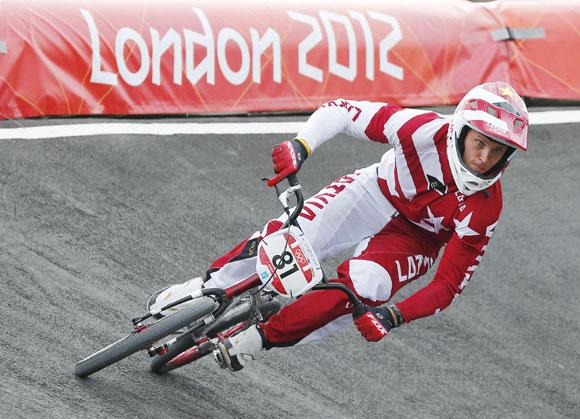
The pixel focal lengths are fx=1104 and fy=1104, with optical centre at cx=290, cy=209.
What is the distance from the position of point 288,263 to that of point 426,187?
3.21 feet

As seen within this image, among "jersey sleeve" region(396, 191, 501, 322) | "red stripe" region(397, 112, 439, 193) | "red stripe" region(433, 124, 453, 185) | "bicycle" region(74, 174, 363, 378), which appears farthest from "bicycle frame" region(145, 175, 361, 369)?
"red stripe" region(433, 124, 453, 185)

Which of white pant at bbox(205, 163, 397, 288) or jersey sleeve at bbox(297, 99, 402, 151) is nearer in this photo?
jersey sleeve at bbox(297, 99, 402, 151)

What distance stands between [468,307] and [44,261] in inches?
133

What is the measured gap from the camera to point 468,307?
8.68m

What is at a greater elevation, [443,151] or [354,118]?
[354,118]

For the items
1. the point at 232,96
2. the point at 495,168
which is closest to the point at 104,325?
the point at 495,168

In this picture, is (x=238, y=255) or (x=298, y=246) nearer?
(x=298, y=246)

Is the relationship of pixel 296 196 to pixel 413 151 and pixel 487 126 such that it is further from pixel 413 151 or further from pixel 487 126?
pixel 487 126

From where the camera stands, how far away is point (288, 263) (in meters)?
5.41

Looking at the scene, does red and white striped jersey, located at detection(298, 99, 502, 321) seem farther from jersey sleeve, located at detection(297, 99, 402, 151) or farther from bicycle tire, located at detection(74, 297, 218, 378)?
bicycle tire, located at detection(74, 297, 218, 378)

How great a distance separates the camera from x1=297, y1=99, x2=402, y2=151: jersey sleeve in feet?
19.0

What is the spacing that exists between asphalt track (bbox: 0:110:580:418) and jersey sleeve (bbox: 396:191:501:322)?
4.08 feet

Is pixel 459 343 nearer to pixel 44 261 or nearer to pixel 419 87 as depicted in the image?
pixel 44 261

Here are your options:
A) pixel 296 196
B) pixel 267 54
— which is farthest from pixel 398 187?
pixel 267 54
